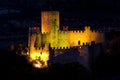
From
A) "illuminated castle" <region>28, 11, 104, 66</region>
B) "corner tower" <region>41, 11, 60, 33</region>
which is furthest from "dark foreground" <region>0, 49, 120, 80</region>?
"corner tower" <region>41, 11, 60, 33</region>

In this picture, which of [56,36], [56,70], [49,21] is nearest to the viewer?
[56,70]

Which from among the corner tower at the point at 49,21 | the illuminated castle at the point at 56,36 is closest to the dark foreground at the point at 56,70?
the illuminated castle at the point at 56,36

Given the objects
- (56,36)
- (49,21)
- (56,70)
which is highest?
→ (49,21)

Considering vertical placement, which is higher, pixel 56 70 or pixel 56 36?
pixel 56 36

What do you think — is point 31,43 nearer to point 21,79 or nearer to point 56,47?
point 56,47

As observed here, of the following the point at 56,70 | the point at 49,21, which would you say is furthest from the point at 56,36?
the point at 56,70

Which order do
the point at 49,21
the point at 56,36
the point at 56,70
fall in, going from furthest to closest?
the point at 49,21 < the point at 56,36 < the point at 56,70

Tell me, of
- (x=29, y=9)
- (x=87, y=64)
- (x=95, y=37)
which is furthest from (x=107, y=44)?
(x=29, y=9)

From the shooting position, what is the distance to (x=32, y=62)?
120 feet

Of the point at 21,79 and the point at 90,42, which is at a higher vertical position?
the point at 90,42

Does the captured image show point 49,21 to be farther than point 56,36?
Yes

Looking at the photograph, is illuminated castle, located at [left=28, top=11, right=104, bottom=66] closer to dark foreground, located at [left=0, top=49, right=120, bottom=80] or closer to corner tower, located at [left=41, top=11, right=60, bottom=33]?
corner tower, located at [left=41, top=11, right=60, bottom=33]

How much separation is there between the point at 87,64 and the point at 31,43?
4632 mm

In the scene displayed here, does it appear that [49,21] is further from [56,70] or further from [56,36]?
[56,70]
